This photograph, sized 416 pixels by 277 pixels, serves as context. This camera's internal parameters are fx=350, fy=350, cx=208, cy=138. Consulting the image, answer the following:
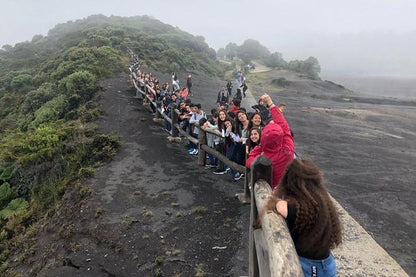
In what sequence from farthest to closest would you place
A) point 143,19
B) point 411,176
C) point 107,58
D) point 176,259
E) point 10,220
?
1. point 143,19
2. point 107,58
3. point 411,176
4. point 10,220
5. point 176,259

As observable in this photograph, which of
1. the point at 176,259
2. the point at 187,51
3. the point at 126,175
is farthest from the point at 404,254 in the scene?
the point at 187,51

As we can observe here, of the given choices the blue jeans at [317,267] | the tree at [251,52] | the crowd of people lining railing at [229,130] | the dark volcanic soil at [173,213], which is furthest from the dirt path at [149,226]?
the tree at [251,52]

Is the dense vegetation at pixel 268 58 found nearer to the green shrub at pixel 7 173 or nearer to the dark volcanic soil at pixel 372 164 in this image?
the dark volcanic soil at pixel 372 164

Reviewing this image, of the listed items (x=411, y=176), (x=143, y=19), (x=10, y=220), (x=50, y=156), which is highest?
Answer: (x=143, y=19)

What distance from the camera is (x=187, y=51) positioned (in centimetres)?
5434

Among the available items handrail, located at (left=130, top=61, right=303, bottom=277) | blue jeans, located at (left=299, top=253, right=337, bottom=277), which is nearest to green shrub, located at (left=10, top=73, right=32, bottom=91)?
handrail, located at (left=130, top=61, right=303, bottom=277)

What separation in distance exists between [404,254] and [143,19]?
93.3 metres

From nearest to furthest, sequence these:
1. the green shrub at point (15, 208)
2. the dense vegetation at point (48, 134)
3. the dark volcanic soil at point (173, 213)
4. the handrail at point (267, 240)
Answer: the handrail at point (267, 240) → the dark volcanic soil at point (173, 213) → the green shrub at point (15, 208) → the dense vegetation at point (48, 134)

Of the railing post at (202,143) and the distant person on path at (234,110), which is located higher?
the distant person on path at (234,110)

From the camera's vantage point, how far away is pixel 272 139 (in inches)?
198

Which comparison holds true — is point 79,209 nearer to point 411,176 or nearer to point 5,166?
point 5,166

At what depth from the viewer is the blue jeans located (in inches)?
104

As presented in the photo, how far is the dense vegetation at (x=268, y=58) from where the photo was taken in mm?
67000

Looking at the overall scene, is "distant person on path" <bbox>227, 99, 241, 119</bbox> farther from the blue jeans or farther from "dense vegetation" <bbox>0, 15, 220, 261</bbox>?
the blue jeans
